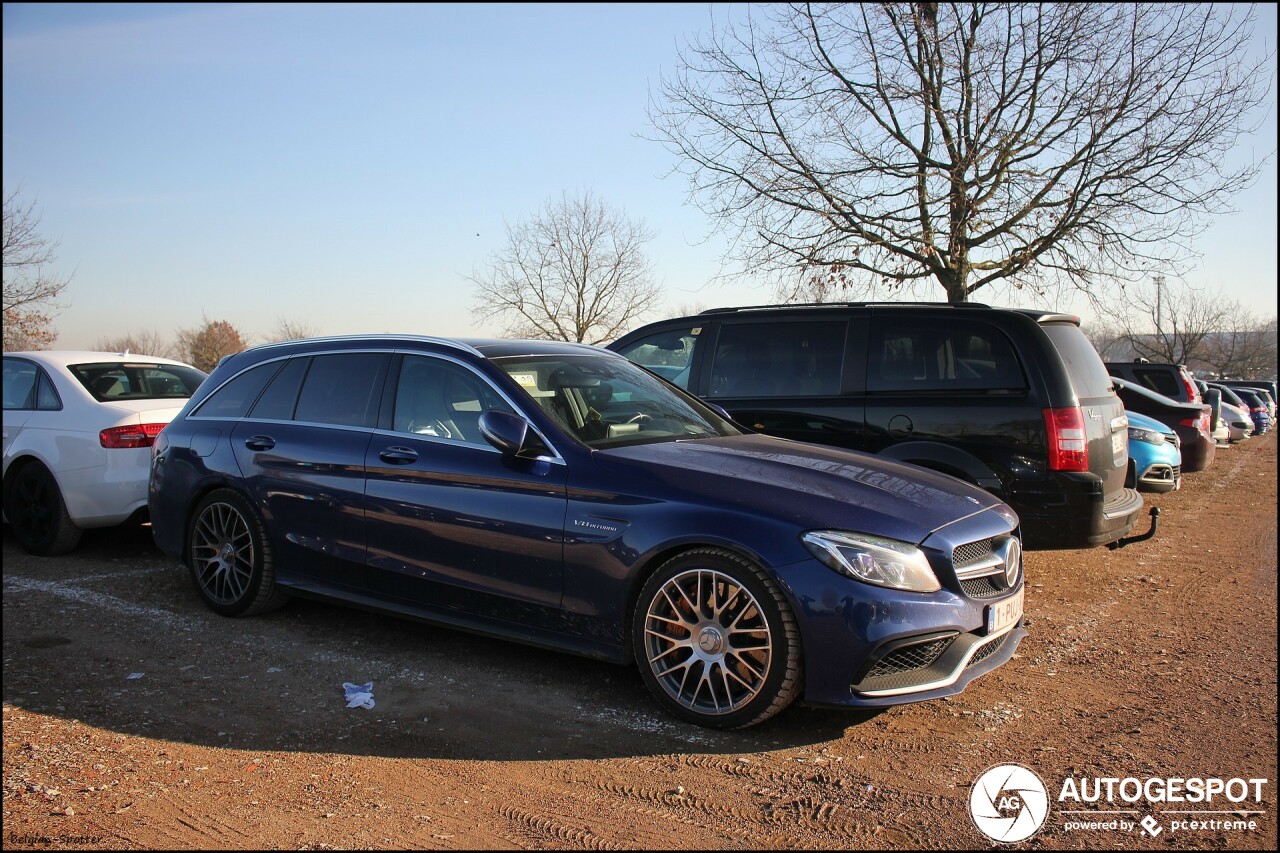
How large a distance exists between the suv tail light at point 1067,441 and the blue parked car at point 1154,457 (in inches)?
197

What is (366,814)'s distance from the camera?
336cm

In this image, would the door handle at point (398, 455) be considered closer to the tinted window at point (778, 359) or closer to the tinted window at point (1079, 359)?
the tinted window at point (778, 359)

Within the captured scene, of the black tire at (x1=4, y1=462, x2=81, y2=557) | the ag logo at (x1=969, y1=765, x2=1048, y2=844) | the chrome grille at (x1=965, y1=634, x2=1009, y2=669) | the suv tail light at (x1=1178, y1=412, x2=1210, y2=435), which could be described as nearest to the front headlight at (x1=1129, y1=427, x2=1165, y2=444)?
the suv tail light at (x1=1178, y1=412, x2=1210, y2=435)

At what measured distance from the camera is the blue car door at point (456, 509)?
4.54 meters

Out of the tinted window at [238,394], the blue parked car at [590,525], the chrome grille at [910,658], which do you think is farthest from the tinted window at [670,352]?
the chrome grille at [910,658]

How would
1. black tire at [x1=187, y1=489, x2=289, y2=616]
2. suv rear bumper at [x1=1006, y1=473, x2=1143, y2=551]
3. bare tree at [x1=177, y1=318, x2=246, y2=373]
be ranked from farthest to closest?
bare tree at [x1=177, y1=318, x2=246, y2=373]
suv rear bumper at [x1=1006, y1=473, x2=1143, y2=551]
black tire at [x1=187, y1=489, x2=289, y2=616]

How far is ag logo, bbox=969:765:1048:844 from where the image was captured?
127 inches

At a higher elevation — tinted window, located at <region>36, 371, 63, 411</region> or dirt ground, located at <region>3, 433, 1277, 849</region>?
tinted window, located at <region>36, 371, 63, 411</region>

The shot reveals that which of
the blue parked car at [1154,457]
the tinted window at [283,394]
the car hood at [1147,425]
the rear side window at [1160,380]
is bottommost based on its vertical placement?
the blue parked car at [1154,457]

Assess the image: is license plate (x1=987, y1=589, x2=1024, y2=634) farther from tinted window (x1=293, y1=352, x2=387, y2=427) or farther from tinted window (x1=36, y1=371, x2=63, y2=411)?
tinted window (x1=36, y1=371, x2=63, y2=411)

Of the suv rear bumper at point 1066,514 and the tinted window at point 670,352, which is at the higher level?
the tinted window at point 670,352

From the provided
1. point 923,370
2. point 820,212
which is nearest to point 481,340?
point 923,370

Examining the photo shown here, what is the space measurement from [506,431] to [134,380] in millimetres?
4833

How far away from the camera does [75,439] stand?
7355 mm
